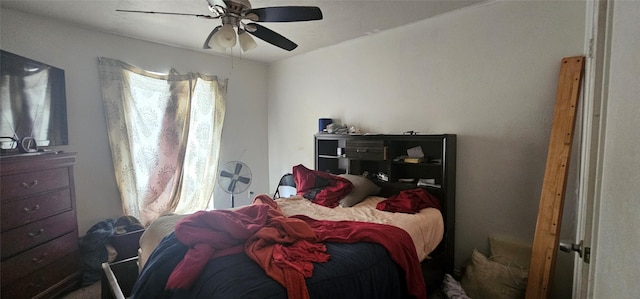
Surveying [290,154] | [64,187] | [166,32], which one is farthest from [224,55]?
[64,187]

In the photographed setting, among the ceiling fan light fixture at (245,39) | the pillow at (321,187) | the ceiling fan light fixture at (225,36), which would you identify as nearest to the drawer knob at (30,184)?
the ceiling fan light fixture at (225,36)

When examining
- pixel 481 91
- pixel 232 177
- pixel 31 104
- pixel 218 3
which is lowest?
pixel 232 177

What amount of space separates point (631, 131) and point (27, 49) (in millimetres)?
3927

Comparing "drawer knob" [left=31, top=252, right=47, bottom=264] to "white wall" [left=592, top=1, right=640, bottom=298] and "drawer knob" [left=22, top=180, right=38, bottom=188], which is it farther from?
"white wall" [left=592, top=1, right=640, bottom=298]

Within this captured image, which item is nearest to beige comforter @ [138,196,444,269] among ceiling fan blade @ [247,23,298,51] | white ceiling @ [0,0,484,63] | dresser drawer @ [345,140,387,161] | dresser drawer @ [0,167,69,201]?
dresser drawer @ [345,140,387,161]

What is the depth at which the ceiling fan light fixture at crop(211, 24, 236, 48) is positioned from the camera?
5.94ft

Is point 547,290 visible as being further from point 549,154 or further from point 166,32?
point 166,32

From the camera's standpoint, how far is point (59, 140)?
265cm

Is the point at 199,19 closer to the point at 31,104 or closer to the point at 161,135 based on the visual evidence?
the point at 161,135

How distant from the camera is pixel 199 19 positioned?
2711 mm

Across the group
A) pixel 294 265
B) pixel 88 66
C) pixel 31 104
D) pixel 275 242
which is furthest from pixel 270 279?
pixel 88 66

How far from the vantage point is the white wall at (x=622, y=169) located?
471 mm

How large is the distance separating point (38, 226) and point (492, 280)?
11.8 ft

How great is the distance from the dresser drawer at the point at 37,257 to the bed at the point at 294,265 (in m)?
0.86
